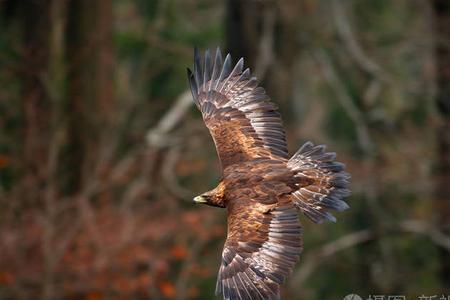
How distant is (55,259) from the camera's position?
1209 centimetres

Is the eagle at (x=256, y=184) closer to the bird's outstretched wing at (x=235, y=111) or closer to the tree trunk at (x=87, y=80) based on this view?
the bird's outstretched wing at (x=235, y=111)

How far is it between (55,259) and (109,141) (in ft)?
8.45

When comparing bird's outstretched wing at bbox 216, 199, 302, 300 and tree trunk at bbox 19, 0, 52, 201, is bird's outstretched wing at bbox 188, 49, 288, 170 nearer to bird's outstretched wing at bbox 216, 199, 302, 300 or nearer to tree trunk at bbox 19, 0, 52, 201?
bird's outstretched wing at bbox 216, 199, 302, 300

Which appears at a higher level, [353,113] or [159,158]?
[353,113]

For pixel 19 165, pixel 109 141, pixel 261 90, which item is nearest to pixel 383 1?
pixel 109 141

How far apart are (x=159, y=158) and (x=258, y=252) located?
23.1 feet

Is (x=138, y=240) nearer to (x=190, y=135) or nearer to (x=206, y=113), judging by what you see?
(x=190, y=135)

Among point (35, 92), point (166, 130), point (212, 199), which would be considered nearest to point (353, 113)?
point (166, 130)

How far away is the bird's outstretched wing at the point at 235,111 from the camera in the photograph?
27.7ft

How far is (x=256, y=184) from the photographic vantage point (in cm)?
776

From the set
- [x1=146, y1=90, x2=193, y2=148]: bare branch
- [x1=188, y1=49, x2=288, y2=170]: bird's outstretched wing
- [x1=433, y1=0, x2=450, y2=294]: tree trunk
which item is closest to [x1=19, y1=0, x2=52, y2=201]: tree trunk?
[x1=146, y1=90, x2=193, y2=148]: bare branch

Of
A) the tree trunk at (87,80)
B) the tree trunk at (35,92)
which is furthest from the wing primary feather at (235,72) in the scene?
the tree trunk at (87,80)

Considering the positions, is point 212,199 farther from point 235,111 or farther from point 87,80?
point 87,80

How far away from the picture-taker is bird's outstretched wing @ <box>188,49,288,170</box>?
8.45 meters
